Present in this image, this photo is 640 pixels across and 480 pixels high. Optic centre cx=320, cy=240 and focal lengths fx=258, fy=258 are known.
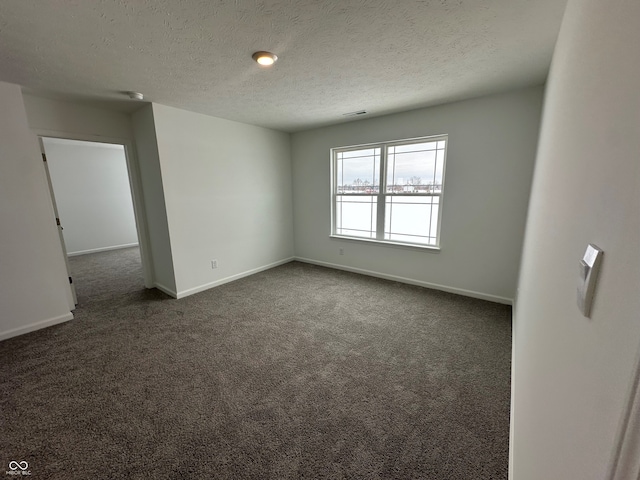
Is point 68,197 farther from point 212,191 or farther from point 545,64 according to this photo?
point 545,64

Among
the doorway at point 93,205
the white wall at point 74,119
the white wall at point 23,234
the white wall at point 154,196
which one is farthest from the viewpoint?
the doorway at point 93,205

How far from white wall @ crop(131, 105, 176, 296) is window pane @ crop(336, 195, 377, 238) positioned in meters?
2.72

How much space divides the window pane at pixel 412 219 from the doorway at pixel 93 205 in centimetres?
473

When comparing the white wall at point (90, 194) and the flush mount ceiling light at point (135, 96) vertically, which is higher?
the flush mount ceiling light at point (135, 96)

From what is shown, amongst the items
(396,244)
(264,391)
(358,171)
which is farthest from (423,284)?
(264,391)

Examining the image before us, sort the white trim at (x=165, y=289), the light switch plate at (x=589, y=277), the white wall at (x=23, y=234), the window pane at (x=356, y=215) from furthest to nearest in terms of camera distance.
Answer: the window pane at (x=356, y=215) → the white trim at (x=165, y=289) → the white wall at (x=23, y=234) → the light switch plate at (x=589, y=277)

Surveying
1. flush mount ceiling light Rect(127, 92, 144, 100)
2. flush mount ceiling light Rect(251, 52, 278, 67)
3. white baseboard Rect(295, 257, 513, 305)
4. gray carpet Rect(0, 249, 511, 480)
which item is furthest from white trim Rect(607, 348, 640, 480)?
flush mount ceiling light Rect(127, 92, 144, 100)

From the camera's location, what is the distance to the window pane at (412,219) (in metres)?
3.68

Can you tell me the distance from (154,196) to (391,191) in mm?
3365

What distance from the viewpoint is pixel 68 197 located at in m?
5.93

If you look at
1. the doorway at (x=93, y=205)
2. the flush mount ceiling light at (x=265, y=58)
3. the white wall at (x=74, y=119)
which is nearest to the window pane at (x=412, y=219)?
the flush mount ceiling light at (x=265, y=58)

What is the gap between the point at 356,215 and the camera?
14.8 feet

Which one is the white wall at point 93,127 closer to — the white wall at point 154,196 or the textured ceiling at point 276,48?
the white wall at point 154,196

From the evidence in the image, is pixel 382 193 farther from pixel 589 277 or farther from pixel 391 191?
pixel 589 277
